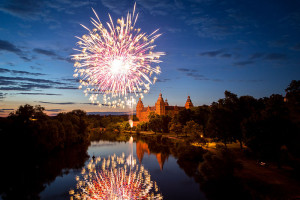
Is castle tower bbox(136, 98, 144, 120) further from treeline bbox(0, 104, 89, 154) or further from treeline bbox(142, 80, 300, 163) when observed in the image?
treeline bbox(142, 80, 300, 163)

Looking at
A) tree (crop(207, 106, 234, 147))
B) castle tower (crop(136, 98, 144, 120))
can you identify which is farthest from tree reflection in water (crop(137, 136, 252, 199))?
castle tower (crop(136, 98, 144, 120))

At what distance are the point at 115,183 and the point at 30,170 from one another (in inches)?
579

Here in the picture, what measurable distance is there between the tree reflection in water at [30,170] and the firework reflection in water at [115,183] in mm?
3824

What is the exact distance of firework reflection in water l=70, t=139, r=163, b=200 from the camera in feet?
73.4

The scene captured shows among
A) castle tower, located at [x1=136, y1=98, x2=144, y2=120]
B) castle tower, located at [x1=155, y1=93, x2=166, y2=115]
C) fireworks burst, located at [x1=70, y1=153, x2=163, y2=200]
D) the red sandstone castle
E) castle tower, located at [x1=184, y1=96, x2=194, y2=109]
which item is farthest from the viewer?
castle tower, located at [x1=136, y1=98, x2=144, y2=120]

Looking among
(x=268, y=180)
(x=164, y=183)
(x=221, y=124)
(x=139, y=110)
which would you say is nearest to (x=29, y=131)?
(x=164, y=183)

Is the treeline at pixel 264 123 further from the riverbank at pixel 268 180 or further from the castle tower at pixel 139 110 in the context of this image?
the castle tower at pixel 139 110

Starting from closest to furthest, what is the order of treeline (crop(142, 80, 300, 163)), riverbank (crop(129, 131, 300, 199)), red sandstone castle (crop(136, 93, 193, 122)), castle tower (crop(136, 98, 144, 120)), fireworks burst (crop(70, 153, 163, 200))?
1. riverbank (crop(129, 131, 300, 199))
2. fireworks burst (crop(70, 153, 163, 200))
3. treeline (crop(142, 80, 300, 163))
4. red sandstone castle (crop(136, 93, 193, 122))
5. castle tower (crop(136, 98, 144, 120))

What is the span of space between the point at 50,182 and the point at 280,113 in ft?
101

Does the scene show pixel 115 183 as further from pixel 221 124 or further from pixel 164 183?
pixel 221 124

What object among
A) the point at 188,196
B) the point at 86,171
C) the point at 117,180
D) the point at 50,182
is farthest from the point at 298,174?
the point at 50,182

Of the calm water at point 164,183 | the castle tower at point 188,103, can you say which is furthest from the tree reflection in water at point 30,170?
the castle tower at point 188,103

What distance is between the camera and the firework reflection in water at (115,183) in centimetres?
2238

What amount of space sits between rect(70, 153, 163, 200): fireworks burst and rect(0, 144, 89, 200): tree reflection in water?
384 centimetres
